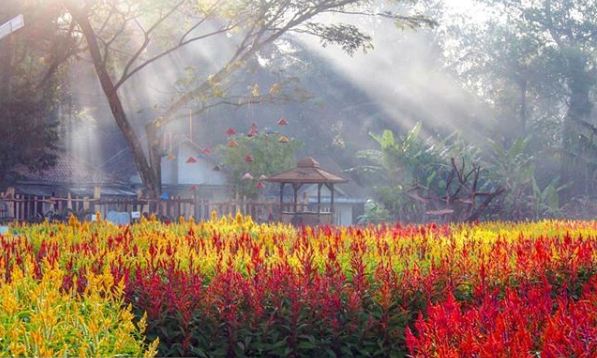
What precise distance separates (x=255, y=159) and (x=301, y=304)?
1490 inches

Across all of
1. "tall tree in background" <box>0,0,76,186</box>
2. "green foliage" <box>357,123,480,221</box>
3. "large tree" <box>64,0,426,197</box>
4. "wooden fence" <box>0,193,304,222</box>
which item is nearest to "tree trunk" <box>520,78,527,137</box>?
"green foliage" <box>357,123,480,221</box>

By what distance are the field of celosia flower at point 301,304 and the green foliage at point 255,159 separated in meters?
34.8

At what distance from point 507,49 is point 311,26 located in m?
37.8

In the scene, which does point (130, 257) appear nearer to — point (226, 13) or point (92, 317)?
point (92, 317)

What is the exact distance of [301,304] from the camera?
279 inches

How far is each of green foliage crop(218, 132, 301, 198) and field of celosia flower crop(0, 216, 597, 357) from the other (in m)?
34.8

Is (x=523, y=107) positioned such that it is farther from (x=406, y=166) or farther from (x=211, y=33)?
(x=211, y=33)

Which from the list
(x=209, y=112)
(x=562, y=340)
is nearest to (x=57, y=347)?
(x=562, y=340)

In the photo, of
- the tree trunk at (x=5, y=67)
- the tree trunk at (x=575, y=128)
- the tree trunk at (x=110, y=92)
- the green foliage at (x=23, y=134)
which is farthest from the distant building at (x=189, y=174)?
the tree trunk at (x=110, y=92)

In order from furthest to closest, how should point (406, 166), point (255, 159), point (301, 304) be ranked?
point (255, 159), point (406, 166), point (301, 304)

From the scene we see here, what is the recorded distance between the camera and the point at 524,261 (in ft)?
27.6

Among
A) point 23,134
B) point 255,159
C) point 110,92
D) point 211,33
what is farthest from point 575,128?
point 110,92

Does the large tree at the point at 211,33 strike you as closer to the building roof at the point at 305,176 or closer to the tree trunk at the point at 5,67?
the building roof at the point at 305,176

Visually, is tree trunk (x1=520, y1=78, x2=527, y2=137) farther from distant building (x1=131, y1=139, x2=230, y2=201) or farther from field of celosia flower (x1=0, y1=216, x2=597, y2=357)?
field of celosia flower (x1=0, y1=216, x2=597, y2=357)
